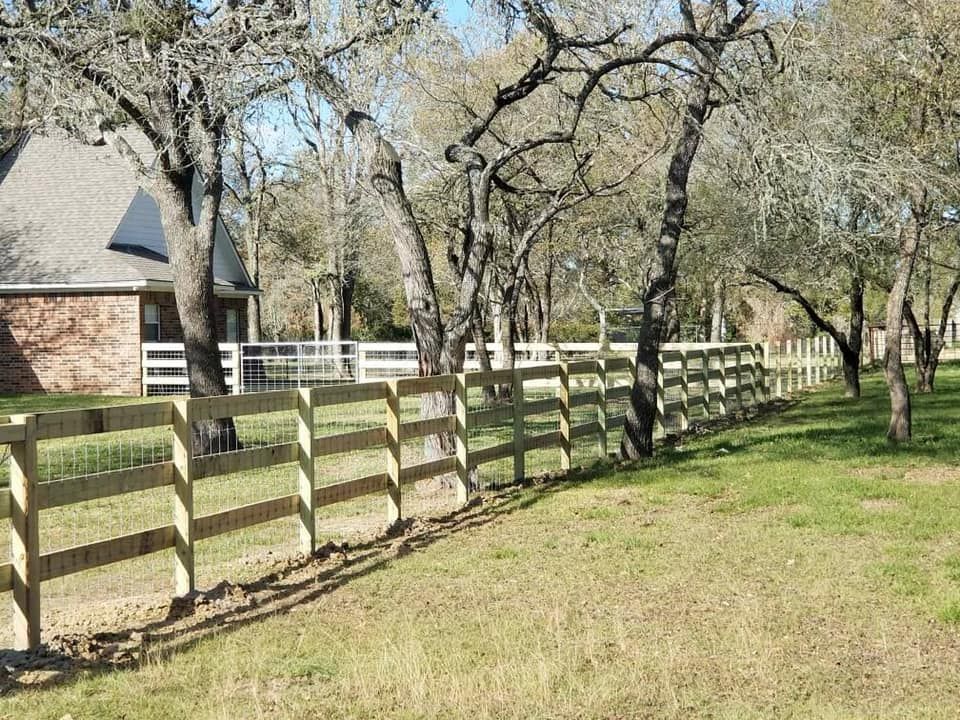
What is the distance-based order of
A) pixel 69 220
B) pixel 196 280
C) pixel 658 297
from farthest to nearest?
pixel 69 220 → pixel 196 280 → pixel 658 297

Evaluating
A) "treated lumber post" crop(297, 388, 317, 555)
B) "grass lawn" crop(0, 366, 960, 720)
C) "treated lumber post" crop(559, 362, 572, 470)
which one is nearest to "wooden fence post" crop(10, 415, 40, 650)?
"grass lawn" crop(0, 366, 960, 720)

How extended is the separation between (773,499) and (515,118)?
40.2 feet

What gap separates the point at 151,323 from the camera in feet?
90.3

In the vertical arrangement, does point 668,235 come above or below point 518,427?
above

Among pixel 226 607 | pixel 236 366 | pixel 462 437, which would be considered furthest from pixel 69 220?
pixel 226 607

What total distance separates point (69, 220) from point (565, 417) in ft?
67.7

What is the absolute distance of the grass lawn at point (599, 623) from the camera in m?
4.82

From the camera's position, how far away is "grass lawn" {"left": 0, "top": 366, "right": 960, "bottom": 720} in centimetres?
482

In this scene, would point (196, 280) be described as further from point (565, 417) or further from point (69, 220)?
point (69, 220)

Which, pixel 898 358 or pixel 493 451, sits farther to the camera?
pixel 898 358

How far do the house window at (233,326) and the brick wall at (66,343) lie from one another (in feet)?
15.5

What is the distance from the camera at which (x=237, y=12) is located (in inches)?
455

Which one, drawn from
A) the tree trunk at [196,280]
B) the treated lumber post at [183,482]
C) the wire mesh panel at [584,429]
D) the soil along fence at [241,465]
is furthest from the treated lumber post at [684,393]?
the treated lumber post at [183,482]

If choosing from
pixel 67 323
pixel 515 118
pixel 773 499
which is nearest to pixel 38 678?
pixel 773 499
